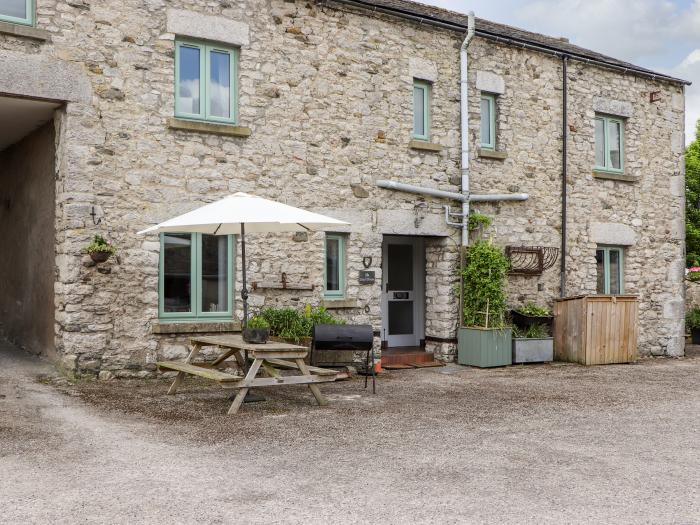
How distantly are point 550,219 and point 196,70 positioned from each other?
21.5 ft

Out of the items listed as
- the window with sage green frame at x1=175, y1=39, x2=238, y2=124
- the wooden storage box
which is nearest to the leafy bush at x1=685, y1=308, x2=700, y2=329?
the wooden storage box

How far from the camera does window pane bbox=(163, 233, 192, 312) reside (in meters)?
9.41

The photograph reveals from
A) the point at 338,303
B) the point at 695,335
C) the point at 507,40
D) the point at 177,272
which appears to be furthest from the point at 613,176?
the point at 177,272

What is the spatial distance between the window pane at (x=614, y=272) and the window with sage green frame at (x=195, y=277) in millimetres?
7524

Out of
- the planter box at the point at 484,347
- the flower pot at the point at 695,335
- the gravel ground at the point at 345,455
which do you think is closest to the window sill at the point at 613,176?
the planter box at the point at 484,347

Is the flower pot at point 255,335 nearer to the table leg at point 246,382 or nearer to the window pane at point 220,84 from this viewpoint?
the table leg at point 246,382

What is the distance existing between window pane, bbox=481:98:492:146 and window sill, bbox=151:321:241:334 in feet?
17.7

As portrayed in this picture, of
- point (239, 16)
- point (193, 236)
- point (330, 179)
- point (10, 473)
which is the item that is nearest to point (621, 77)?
point (330, 179)

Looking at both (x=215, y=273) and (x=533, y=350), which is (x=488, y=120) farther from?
(x=215, y=273)

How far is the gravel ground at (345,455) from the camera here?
4309mm

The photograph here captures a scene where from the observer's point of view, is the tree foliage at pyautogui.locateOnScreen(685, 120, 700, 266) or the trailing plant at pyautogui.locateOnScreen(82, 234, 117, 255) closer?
the trailing plant at pyautogui.locateOnScreen(82, 234, 117, 255)

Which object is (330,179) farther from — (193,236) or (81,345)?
(81,345)

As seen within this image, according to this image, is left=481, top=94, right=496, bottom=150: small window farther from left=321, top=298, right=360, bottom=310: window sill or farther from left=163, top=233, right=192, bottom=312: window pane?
left=163, top=233, right=192, bottom=312: window pane

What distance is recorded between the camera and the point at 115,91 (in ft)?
29.4
